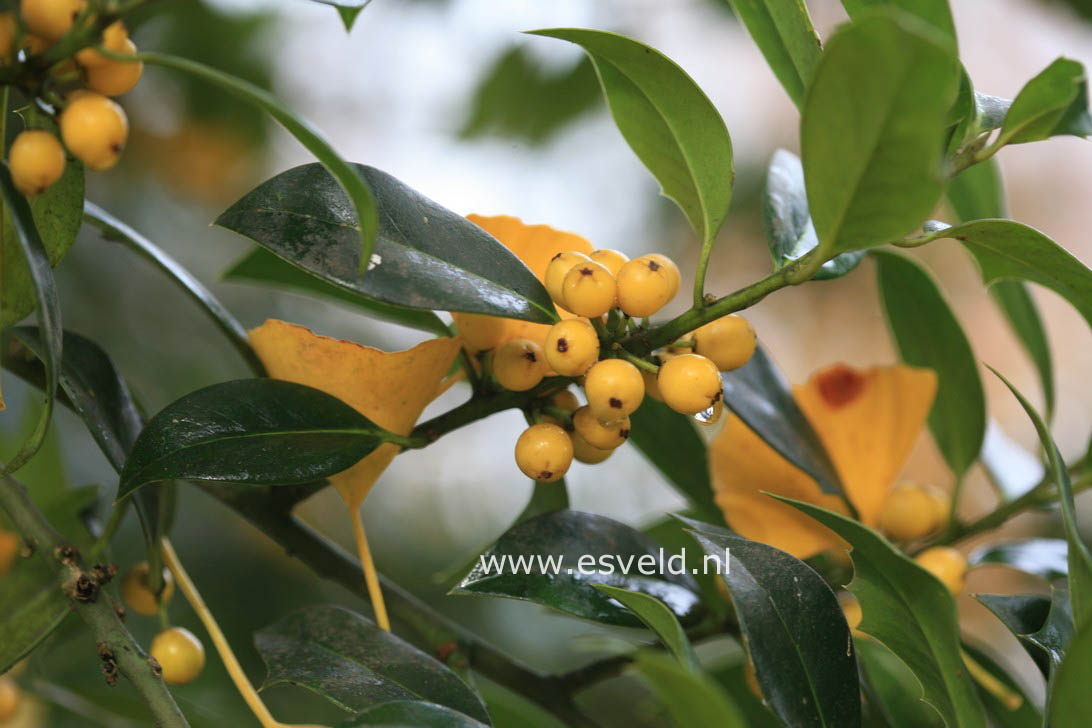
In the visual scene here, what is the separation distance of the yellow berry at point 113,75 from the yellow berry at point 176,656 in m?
0.26

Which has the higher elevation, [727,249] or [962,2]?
[962,2]

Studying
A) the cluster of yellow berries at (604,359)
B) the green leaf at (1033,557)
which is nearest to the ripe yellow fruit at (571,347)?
the cluster of yellow berries at (604,359)

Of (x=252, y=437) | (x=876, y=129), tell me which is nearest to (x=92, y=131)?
(x=252, y=437)

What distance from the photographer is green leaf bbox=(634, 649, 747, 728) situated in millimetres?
275

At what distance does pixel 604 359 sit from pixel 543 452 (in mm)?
48

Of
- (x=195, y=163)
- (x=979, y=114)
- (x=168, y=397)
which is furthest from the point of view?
(x=195, y=163)

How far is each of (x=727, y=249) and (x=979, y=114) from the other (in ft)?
4.98

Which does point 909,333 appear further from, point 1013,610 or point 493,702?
point 493,702

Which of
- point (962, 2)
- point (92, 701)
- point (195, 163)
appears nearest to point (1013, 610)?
point (92, 701)

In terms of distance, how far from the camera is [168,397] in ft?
3.18

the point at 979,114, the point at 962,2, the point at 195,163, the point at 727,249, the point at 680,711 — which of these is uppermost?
the point at 962,2

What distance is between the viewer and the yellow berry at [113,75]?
1.14 feet

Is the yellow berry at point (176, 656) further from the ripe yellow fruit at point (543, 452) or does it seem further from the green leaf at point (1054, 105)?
the green leaf at point (1054, 105)

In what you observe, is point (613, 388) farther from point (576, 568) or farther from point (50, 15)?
point (50, 15)
